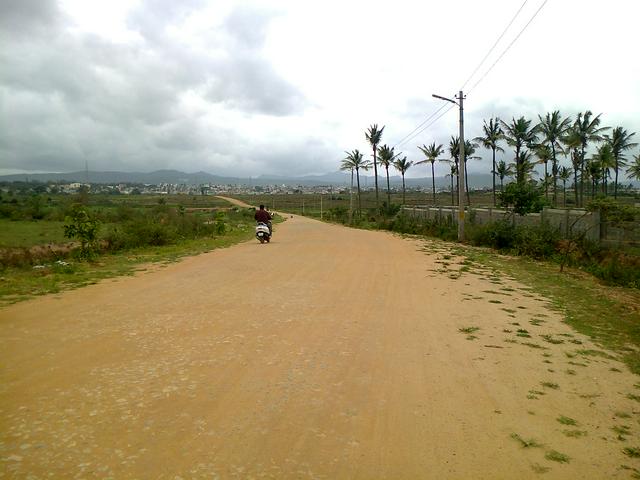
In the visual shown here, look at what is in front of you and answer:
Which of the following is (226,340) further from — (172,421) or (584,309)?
(584,309)

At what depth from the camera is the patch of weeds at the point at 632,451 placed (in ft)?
11.7

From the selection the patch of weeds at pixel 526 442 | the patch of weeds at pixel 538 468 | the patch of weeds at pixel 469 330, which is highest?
the patch of weeds at pixel 469 330

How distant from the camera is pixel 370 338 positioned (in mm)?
6332

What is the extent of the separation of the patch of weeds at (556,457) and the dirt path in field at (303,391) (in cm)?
2

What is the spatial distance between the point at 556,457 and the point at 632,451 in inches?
24.9

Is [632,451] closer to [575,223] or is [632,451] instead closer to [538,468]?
[538,468]

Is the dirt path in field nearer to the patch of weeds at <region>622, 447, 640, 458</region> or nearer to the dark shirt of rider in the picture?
the patch of weeds at <region>622, 447, 640, 458</region>

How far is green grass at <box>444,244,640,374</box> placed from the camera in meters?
6.51

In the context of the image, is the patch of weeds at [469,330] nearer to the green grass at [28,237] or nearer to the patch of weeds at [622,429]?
the patch of weeds at [622,429]

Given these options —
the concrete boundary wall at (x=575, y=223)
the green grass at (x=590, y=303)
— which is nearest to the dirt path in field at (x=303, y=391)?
the green grass at (x=590, y=303)

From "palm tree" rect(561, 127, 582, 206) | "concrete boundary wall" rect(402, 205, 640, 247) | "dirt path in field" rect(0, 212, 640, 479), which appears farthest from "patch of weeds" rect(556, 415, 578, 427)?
"palm tree" rect(561, 127, 582, 206)

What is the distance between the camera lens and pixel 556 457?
11.5ft

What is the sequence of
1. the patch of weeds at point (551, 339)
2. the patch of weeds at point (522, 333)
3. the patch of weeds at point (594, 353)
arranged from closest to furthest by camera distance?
the patch of weeds at point (594, 353) < the patch of weeds at point (551, 339) < the patch of weeds at point (522, 333)

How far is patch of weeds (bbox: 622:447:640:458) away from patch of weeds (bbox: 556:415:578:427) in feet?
1.44
